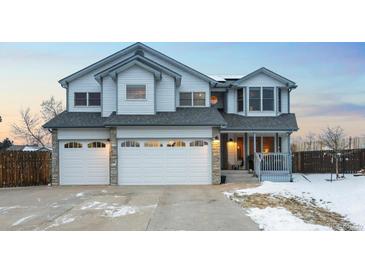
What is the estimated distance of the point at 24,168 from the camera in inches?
620

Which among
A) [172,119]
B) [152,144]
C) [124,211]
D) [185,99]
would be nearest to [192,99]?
[185,99]

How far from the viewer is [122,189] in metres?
13.5

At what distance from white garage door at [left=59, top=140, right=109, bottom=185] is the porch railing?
766 centimetres

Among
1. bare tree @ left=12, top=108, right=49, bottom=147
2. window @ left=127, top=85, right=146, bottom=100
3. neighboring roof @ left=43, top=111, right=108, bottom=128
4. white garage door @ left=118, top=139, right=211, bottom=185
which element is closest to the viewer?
white garage door @ left=118, top=139, right=211, bottom=185

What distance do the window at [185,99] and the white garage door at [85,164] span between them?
4994 mm

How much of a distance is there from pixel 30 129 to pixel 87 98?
26881 mm

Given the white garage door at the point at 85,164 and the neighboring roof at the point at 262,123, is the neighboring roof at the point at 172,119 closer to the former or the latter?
the neighboring roof at the point at 262,123

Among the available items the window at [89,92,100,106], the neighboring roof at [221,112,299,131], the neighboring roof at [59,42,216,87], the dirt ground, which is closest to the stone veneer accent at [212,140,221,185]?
the neighboring roof at [221,112,299,131]

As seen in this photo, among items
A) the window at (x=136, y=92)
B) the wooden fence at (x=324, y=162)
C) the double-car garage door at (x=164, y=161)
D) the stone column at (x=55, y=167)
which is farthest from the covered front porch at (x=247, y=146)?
the stone column at (x=55, y=167)

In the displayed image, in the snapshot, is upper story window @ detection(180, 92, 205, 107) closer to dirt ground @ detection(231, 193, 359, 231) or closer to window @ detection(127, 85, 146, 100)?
window @ detection(127, 85, 146, 100)

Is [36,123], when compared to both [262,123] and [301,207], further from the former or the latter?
[301,207]

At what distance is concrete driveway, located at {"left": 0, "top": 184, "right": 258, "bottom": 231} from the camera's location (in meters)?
7.21
